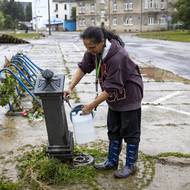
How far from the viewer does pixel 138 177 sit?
491cm

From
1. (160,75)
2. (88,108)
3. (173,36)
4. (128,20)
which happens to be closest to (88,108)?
(88,108)

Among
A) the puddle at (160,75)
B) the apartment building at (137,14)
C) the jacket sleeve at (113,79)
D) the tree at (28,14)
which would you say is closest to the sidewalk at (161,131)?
the jacket sleeve at (113,79)

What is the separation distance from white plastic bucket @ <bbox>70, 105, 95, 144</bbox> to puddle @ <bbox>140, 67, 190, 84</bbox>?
319 inches

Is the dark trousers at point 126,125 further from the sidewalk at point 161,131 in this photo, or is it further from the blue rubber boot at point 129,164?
the sidewalk at point 161,131

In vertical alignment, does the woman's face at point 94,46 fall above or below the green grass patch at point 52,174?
above

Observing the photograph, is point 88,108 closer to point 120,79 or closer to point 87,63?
point 120,79

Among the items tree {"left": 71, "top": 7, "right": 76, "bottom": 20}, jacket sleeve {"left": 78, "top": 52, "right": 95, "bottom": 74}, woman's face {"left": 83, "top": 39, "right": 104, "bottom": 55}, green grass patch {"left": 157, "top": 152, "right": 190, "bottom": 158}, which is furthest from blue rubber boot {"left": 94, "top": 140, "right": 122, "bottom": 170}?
tree {"left": 71, "top": 7, "right": 76, "bottom": 20}

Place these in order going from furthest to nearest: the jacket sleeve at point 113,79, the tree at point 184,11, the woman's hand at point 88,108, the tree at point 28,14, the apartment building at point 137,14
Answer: the tree at point 28,14 → the apartment building at point 137,14 → the tree at point 184,11 → the woman's hand at point 88,108 → the jacket sleeve at point 113,79

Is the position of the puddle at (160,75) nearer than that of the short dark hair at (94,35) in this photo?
No

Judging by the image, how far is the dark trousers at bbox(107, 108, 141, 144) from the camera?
4812mm

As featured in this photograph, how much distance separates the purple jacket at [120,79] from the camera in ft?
14.6

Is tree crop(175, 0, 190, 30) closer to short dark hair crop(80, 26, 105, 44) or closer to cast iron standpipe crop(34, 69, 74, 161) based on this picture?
cast iron standpipe crop(34, 69, 74, 161)

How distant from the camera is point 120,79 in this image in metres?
4.46

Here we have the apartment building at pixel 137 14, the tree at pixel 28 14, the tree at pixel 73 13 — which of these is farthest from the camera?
the tree at pixel 28 14
